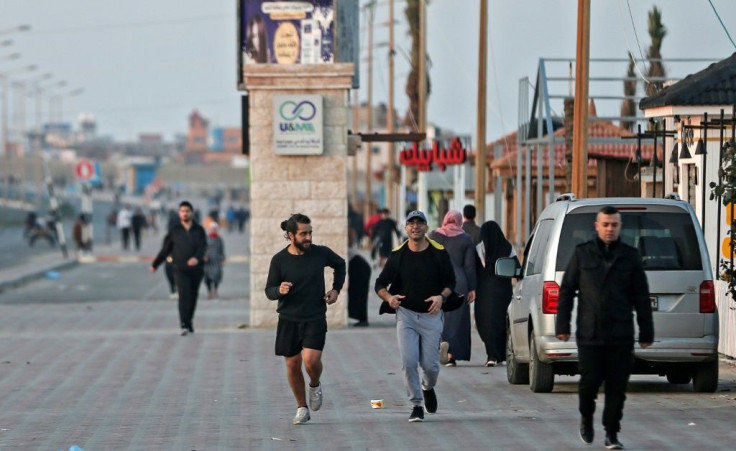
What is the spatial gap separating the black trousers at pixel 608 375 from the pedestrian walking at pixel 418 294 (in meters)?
1.99

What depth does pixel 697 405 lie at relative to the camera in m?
12.7

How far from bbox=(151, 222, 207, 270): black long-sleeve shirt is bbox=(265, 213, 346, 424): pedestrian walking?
9.25 m

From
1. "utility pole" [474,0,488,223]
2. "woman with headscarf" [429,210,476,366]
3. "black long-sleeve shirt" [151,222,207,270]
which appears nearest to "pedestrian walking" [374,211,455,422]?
"woman with headscarf" [429,210,476,366]

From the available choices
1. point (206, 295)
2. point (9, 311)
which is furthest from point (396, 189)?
point (9, 311)

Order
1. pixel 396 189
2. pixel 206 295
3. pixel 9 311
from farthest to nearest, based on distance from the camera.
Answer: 1. pixel 396 189
2. pixel 206 295
3. pixel 9 311

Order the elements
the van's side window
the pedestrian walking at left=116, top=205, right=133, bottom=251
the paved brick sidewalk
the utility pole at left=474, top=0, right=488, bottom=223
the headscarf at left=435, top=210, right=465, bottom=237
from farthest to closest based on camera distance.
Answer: the pedestrian walking at left=116, top=205, right=133, bottom=251
the utility pole at left=474, top=0, right=488, bottom=223
the headscarf at left=435, top=210, right=465, bottom=237
the van's side window
the paved brick sidewalk

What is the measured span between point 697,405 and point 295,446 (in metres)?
3.74

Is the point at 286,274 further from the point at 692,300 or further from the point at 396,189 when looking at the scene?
the point at 396,189

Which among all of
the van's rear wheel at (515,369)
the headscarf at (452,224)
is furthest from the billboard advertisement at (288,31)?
the van's rear wheel at (515,369)

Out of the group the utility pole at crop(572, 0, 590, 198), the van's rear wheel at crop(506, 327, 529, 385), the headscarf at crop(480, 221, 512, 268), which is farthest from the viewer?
the utility pole at crop(572, 0, 590, 198)

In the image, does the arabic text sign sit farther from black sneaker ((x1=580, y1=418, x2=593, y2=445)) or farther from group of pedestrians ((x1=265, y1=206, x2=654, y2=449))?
black sneaker ((x1=580, y1=418, x2=593, y2=445))

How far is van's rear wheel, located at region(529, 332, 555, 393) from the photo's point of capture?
44.5 ft

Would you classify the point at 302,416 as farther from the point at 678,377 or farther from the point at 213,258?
the point at 213,258

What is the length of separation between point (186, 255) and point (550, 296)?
29.5 ft
